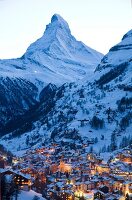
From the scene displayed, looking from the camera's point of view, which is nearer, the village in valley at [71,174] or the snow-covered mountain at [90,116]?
the village in valley at [71,174]

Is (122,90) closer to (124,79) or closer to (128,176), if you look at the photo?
(124,79)

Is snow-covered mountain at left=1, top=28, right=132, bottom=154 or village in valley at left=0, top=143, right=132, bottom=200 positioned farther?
snow-covered mountain at left=1, top=28, right=132, bottom=154

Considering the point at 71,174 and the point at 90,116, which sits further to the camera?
the point at 90,116

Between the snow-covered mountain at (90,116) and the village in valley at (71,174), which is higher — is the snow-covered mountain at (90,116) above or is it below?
above

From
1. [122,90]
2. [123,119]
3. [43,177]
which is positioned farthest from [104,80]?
[43,177]
